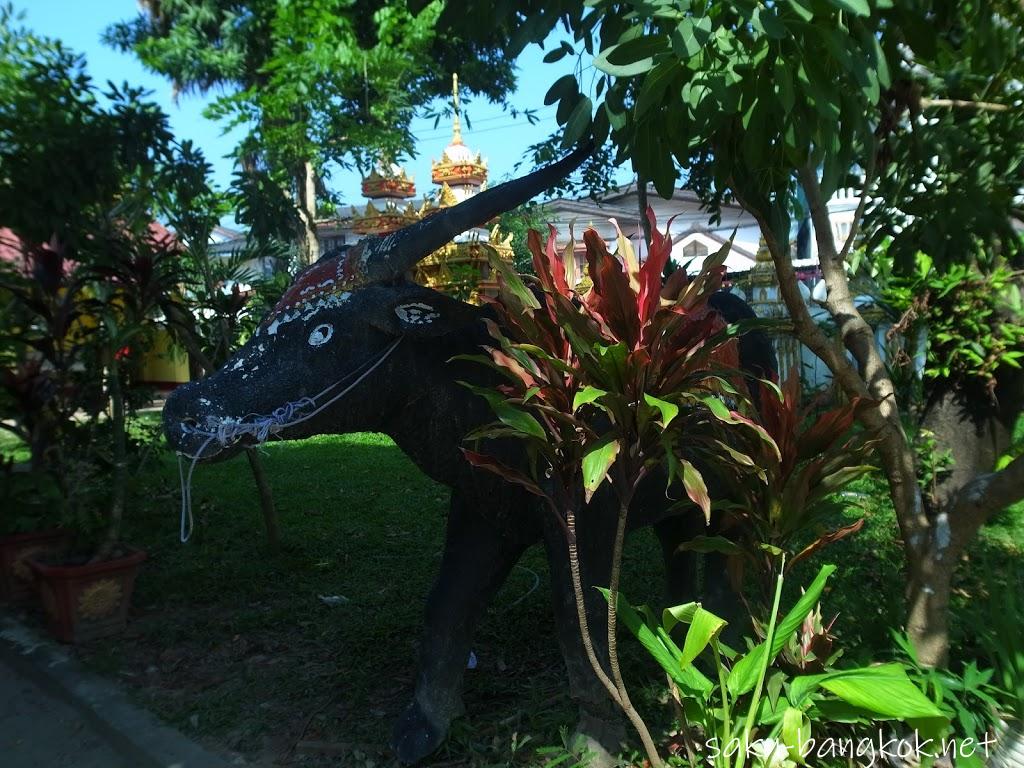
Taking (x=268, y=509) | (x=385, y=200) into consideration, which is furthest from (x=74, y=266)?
(x=385, y=200)

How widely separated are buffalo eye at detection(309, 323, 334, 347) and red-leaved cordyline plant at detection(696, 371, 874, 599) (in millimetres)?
1283

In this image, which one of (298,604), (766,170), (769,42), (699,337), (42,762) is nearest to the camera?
(769,42)

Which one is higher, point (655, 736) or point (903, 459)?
point (903, 459)

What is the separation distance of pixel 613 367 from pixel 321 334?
1.03 meters

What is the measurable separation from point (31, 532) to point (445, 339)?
124 inches

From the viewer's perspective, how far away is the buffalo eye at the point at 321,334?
2.69m

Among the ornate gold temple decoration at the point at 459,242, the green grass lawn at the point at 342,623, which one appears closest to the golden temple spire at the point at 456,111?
the ornate gold temple decoration at the point at 459,242

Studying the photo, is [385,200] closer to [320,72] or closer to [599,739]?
[320,72]

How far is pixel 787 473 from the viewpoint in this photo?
2559 millimetres

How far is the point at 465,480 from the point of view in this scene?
292cm

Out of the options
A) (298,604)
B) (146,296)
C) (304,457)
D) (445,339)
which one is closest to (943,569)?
(445,339)

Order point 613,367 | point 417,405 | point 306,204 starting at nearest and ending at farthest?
point 613,367, point 417,405, point 306,204

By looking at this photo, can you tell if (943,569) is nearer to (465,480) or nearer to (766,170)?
(766,170)

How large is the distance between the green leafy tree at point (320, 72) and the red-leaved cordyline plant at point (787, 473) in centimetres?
555
